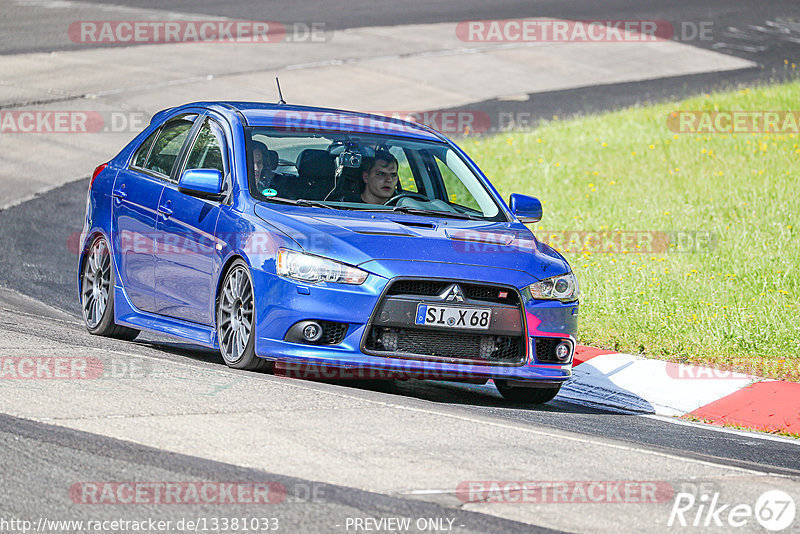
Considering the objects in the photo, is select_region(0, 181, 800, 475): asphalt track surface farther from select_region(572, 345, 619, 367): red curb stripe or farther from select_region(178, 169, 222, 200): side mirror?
select_region(178, 169, 222, 200): side mirror

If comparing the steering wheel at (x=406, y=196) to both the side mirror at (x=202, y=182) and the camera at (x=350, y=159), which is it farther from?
the side mirror at (x=202, y=182)

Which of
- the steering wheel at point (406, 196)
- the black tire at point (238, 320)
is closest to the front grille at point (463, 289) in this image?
the black tire at point (238, 320)

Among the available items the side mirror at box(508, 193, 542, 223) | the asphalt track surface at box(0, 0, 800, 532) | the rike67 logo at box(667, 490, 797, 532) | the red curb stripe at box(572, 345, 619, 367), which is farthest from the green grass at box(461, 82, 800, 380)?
the rike67 logo at box(667, 490, 797, 532)

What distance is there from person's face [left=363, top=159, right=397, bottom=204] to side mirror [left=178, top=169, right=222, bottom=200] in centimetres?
100

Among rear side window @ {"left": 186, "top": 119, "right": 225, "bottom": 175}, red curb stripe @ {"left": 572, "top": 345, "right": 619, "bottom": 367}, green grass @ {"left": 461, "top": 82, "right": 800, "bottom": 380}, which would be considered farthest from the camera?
green grass @ {"left": 461, "top": 82, "right": 800, "bottom": 380}

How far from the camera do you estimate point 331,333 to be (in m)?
7.62

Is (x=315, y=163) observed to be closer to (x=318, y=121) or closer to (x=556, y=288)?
(x=318, y=121)

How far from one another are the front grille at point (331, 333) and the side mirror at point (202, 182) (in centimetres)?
130

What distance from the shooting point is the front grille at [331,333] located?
760 cm

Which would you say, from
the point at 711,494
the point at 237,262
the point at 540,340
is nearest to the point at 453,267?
the point at 540,340

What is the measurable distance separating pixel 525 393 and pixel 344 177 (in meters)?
1.87

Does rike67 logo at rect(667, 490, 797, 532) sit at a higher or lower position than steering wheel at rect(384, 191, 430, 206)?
lower

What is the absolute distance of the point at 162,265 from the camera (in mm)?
8938

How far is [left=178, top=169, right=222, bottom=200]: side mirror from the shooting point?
833 cm
